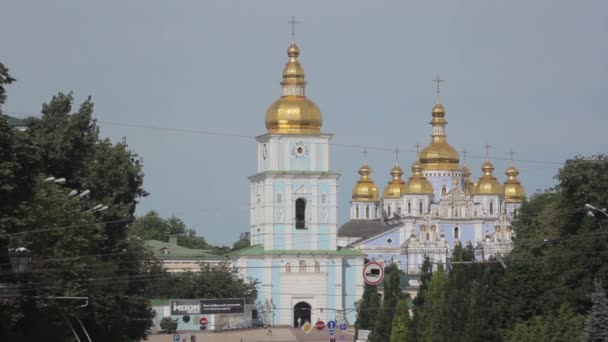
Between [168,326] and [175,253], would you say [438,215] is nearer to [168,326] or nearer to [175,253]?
[175,253]

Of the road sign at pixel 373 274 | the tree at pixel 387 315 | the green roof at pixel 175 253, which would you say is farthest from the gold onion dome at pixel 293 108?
the road sign at pixel 373 274

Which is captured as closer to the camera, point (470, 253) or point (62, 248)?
point (62, 248)

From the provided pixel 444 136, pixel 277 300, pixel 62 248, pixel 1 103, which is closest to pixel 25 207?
pixel 1 103

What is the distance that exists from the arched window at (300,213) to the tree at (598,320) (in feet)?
257

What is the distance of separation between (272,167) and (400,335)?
181 feet

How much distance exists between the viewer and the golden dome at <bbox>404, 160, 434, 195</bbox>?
19362 centimetres

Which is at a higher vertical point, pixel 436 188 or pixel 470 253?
pixel 436 188

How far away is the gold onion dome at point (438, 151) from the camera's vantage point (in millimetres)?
196375

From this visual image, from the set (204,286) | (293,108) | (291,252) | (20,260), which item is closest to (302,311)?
(291,252)

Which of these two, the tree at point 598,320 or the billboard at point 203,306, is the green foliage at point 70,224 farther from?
the billboard at point 203,306

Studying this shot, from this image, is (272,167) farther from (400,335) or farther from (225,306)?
(400,335)

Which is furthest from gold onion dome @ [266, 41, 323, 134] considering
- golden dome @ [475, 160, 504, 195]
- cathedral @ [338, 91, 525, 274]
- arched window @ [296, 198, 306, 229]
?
golden dome @ [475, 160, 504, 195]

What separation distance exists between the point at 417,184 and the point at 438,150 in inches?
176

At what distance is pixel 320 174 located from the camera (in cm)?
13675
